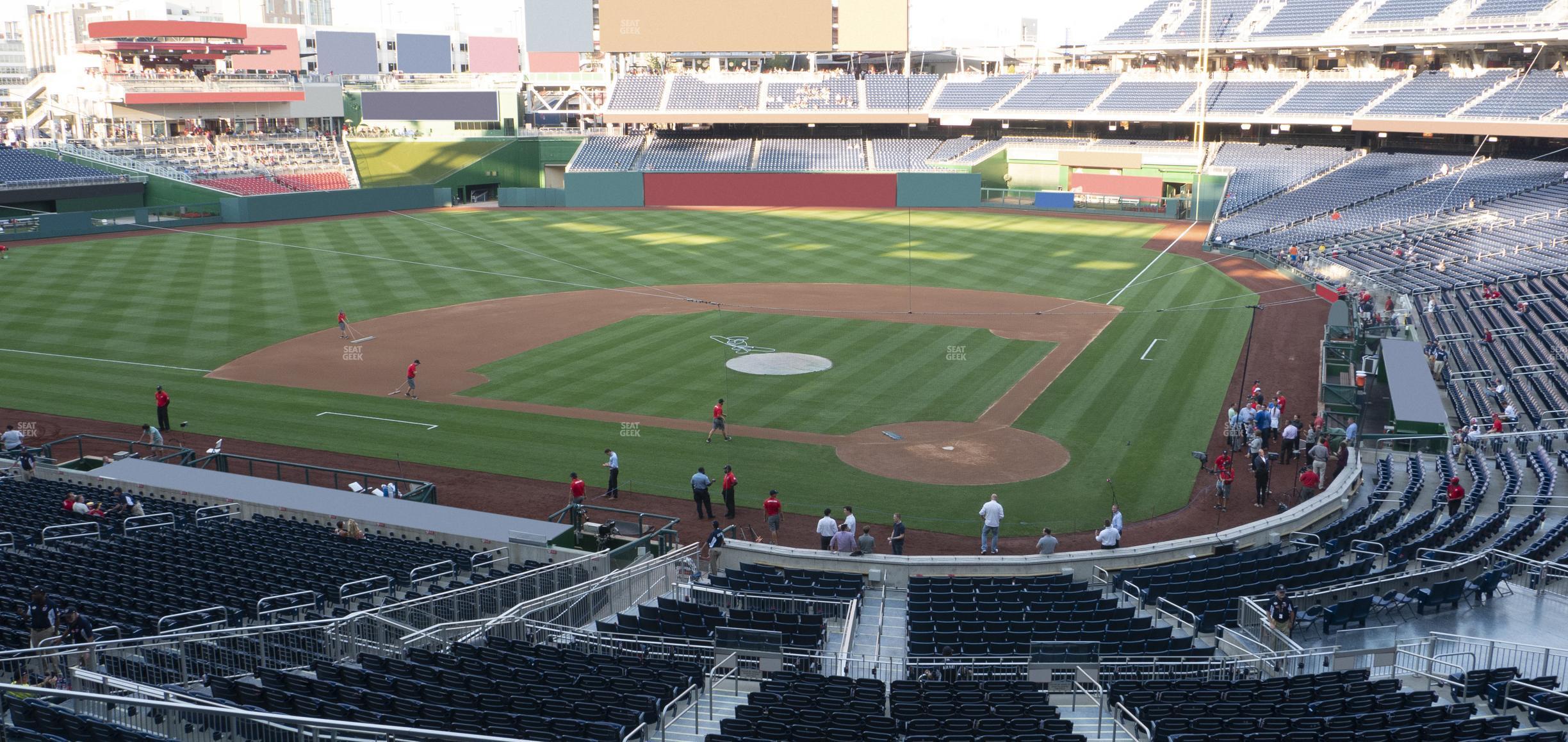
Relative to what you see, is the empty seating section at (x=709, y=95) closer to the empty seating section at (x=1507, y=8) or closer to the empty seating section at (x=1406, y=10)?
the empty seating section at (x=1406, y=10)

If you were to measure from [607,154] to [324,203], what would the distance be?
18.7 metres

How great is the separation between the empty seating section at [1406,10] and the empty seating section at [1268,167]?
7.03 metres

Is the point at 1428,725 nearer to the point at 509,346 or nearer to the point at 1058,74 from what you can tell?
the point at 509,346

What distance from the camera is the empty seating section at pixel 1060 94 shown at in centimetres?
7256

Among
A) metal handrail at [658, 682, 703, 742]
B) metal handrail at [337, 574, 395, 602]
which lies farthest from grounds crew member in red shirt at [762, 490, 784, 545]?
metal handrail at [658, 682, 703, 742]

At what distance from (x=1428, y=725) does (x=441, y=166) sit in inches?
2850

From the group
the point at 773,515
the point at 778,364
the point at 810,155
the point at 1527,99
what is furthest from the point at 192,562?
the point at 810,155

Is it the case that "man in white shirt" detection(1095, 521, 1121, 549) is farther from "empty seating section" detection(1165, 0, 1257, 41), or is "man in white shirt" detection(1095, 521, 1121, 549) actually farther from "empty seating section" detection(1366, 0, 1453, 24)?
"empty seating section" detection(1165, 0, 1257, 41)

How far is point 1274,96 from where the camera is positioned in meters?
64.9

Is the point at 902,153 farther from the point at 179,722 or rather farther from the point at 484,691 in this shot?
the point at 179,722

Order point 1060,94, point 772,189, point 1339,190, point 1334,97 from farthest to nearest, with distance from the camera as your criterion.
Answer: point 1060,94, point 772,189, point 1334,97, point 1339,190

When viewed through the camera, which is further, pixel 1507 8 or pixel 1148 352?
pixel 1507 8

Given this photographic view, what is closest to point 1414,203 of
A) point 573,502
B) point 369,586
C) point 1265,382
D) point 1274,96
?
point 1274,96

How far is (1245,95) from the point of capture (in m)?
66.8
